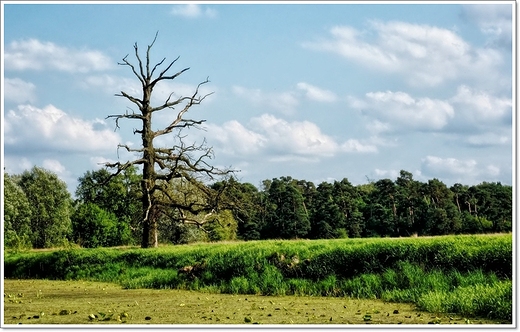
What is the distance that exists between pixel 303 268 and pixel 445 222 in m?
25.7

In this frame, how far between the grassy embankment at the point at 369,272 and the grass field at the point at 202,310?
600 mm

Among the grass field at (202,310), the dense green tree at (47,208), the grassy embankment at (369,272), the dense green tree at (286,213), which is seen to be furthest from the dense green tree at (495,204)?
the dense green tree at (47,208)

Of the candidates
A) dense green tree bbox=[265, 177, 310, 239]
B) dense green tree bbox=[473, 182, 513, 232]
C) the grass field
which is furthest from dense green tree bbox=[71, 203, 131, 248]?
the grass field

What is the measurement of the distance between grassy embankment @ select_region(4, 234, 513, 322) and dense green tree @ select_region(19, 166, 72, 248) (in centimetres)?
3803

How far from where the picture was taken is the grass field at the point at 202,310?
11.2m

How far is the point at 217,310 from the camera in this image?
1270 cm

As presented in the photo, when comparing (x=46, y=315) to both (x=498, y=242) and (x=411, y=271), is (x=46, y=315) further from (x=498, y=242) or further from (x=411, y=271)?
(x=498, y=242)

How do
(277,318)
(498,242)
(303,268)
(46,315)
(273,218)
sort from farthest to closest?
1. (273,218)
2. (303,268)
3. (498,242)
4. (46,315)
5. (277,318)

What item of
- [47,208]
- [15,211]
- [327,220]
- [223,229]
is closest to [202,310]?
[327,220]

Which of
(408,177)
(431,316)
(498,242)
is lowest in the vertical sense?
(431,316)

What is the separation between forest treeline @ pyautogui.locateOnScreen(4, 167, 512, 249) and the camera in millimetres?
39781

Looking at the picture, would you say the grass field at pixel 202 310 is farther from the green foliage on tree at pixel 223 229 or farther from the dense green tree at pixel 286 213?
the green foliage on tree at pixel 223 229

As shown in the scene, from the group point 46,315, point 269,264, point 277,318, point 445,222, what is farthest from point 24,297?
point 445,222

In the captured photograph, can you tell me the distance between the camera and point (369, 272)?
15.8m
